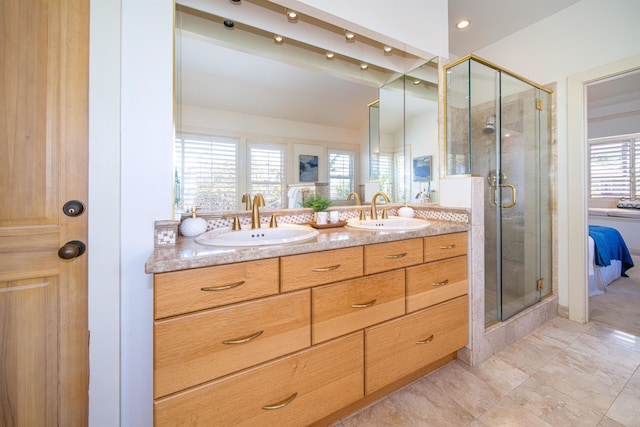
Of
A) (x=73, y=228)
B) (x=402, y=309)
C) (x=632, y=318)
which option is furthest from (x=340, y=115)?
(x=632, y=318)

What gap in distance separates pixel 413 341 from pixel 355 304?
0.51 m

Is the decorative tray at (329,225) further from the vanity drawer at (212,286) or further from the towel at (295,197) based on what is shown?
the vanity drawer at (212,286)

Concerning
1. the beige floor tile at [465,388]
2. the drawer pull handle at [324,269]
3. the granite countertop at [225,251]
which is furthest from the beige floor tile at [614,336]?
the drawer pull handle at [324,269]

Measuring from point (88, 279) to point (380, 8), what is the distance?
222 cm

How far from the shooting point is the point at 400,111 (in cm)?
212

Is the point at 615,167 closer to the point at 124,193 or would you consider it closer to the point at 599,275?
the point at 599,275

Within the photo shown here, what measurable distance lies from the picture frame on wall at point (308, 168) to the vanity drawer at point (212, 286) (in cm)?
87

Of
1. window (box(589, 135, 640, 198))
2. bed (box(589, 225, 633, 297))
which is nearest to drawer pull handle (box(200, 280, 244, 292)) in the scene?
bed (box(589, 225, 633, 297))

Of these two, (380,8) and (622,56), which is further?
(622,56)

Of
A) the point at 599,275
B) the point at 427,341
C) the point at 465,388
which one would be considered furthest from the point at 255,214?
the point at 599,275

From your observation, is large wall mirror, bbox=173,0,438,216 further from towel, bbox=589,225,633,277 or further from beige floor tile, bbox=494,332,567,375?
towel, bbox=589,225,633,277

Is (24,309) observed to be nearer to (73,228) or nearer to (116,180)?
(73,228)

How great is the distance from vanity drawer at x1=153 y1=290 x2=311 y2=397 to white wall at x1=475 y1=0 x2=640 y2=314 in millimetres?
2629

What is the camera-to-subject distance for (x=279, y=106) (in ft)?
5.39
